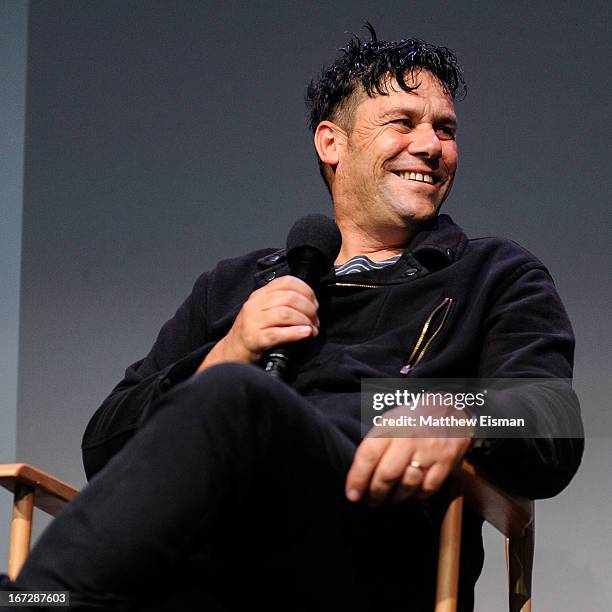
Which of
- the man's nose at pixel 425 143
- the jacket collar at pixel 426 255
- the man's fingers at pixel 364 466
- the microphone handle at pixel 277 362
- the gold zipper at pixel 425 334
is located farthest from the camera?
the man's nose at pixel 425 143

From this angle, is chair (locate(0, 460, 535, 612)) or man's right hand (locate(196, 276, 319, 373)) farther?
man's right hand (locate(196, 276, 319, 373))

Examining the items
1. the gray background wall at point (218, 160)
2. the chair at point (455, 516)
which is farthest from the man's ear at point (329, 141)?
the chair at point (455, 516)

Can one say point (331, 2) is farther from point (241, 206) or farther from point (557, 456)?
point (557, 456)

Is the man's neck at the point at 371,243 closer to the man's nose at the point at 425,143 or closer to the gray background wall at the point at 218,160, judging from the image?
the man's nose at the point at 425,143

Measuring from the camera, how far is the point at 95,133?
236 cm

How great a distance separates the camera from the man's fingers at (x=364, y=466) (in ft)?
3.24

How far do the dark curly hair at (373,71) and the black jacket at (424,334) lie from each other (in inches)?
11.1

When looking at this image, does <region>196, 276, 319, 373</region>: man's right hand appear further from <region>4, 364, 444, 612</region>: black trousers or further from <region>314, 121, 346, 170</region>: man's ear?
<region>314, 121, 346, 170</region>: man's ear

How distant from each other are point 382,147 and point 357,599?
2.68 ft

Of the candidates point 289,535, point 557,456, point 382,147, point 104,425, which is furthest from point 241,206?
point 289,535

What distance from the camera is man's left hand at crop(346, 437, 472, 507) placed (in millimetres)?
990

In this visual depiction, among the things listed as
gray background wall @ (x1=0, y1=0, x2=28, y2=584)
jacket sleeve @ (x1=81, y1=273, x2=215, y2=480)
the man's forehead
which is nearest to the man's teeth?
the man's forehead

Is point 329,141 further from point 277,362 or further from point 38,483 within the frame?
point 38,483

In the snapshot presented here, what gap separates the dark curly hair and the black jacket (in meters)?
0.28
